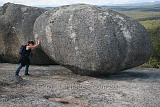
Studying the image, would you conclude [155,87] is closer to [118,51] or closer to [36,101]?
[118,51]

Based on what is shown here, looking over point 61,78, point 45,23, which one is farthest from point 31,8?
point 61,78

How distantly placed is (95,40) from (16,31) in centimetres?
860

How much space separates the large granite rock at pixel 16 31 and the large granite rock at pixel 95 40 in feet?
12.2

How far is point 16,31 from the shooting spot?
20.2m

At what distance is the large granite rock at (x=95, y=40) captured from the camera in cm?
1452

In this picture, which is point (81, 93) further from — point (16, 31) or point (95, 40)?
point (16, 31)

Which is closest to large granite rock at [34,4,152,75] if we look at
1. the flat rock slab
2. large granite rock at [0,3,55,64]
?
the flat rock slab

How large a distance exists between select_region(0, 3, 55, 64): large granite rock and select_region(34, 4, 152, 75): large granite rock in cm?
373

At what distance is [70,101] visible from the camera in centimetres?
1026

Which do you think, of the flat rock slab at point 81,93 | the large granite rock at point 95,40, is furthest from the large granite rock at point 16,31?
the flat rock slab at point 81,93

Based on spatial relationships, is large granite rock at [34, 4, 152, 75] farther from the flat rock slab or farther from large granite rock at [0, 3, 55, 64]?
large granite rock at [0, 3, 55, 64]

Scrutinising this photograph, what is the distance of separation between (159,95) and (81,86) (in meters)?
3.99

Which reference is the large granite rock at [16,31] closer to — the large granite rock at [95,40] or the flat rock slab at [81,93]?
the large granite rock at [95,40]

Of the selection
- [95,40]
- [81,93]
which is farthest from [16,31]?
[81,93]
